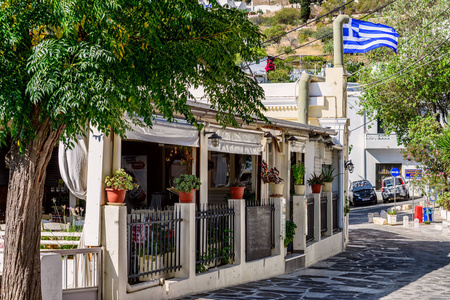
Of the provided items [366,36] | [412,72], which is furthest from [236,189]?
[412,72]

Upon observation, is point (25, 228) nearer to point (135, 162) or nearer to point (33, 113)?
point (33, 113)

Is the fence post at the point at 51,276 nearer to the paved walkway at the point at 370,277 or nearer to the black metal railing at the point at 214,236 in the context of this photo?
the paved walkway at the point at 370,277

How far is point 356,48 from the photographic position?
23.2m

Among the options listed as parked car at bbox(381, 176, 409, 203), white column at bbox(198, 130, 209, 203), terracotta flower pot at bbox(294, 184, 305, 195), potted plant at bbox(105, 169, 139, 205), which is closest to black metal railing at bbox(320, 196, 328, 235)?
terracotta flower pot at bbox(294, 184, 305, 195)

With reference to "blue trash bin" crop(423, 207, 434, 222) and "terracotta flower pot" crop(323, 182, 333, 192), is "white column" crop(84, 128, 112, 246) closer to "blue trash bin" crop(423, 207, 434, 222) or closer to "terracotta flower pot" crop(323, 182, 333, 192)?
"terracotta flower pot" crop(323, 182, 333, 192)

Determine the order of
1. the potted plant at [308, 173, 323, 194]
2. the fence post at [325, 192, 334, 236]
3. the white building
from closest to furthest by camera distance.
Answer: the potted plant at [308, 173, 323, 194]
the fence post at [325, 192, 334, 236]
the white building

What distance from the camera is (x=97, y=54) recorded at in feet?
18.5

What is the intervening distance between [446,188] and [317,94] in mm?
10105

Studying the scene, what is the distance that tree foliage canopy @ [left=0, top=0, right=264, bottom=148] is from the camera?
5.61 metres

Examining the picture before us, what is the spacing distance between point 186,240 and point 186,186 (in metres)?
0.90

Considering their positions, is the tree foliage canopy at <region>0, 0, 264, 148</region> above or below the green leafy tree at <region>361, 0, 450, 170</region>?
below

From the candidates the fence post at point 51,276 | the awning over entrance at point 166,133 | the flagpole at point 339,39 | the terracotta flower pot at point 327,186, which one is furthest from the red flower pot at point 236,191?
the flagpole at point 339,39

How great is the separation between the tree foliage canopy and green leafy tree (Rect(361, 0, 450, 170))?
2455 cm

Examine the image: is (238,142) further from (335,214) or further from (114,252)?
(335,214)
